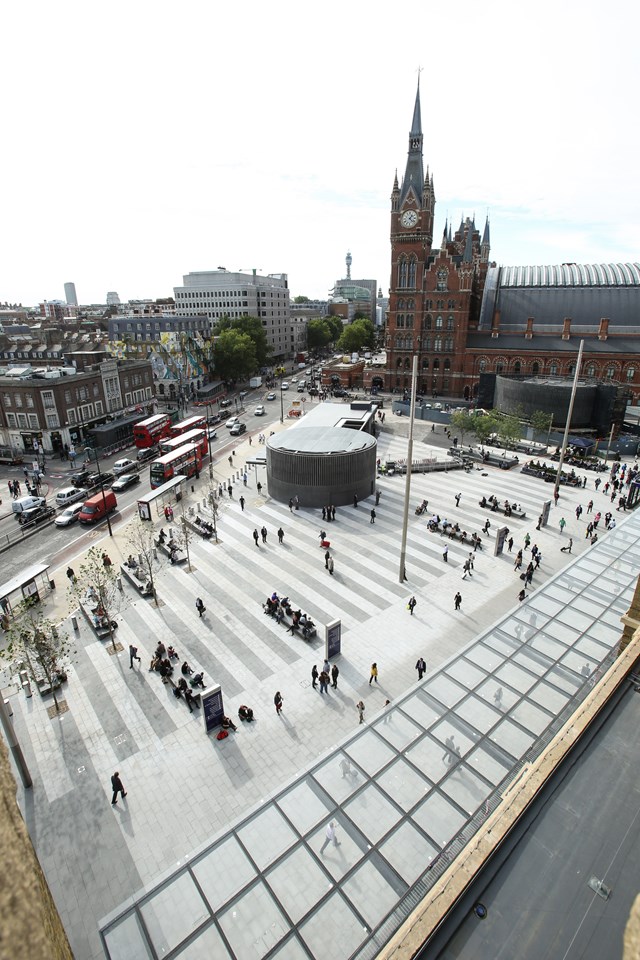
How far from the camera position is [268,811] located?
10500mm

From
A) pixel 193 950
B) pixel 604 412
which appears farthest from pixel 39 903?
pixel 604 412

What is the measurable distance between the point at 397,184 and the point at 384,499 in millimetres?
56277

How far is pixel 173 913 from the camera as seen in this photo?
879 cm

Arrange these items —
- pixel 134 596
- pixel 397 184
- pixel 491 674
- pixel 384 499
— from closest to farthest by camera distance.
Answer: pixel 491 674 < pixel 134 596 < pixel 384 499 < pixel 397 184

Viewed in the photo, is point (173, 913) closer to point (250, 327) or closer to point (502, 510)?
point (502, 510)

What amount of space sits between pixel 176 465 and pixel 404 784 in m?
34.1

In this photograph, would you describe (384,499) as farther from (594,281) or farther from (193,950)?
(594,281)

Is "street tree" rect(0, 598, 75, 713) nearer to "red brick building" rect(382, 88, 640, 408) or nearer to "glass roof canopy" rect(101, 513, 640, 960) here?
"glass roof canopy" rect(101, 513, 640, 960)

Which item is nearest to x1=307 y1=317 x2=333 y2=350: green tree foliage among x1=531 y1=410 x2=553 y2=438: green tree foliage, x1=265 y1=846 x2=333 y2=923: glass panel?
x1=531 y1=410 x2=553 y2=438: green tree foliage

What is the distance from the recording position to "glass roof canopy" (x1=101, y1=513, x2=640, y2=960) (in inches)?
343

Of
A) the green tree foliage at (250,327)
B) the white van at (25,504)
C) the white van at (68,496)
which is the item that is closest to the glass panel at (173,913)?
the white van at (25,504)

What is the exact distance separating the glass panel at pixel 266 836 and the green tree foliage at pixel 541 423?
156 ft

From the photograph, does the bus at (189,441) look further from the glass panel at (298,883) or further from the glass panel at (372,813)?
the glass panel at (298,883)

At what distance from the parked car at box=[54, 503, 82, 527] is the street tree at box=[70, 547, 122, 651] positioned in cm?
719
